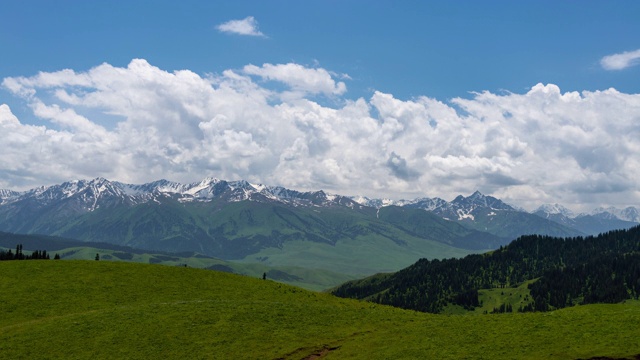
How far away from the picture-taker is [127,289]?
80250mm

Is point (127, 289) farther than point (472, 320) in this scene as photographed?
Yes

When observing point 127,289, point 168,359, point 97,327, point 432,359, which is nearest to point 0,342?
point 97,327

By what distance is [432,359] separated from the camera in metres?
42.1

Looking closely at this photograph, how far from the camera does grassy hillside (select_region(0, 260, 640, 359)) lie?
4316cm

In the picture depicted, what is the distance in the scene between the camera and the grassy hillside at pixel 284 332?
4316cm

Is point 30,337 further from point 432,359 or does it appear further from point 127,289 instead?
point 432,359

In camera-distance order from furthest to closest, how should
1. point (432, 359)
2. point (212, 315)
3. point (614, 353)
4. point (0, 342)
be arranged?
point (212, 315) < point (0, 342) < point (432, 359) < point (614, 353)

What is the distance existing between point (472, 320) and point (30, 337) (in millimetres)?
47421

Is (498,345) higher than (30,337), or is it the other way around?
(498,345)

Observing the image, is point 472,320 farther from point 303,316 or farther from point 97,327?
point 97,327

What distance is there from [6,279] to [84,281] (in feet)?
39.3

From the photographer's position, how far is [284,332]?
176 ft

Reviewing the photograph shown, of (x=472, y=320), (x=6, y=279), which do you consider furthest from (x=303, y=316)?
(x=6, y=279)

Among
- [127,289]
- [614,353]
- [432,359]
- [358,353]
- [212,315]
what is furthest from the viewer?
[127,289]
